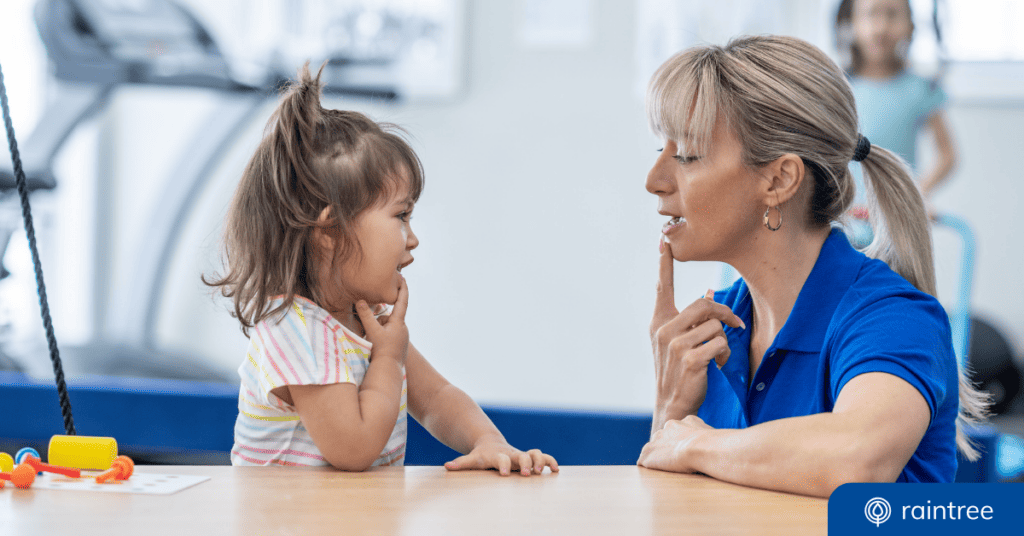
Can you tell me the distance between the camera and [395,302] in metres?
1.16

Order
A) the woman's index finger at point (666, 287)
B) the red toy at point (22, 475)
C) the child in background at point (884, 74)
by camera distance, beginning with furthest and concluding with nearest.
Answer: the child in background at point (884, 74), the woman's index finger at point (666, 287), the red toy at point (22, 475)

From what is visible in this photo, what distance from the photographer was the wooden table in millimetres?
633

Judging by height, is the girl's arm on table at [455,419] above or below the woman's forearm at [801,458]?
below

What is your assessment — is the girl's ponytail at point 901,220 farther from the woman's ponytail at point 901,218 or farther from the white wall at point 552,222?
the white wall at point 552,222

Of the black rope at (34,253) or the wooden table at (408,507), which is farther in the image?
the black rope at (34,253)

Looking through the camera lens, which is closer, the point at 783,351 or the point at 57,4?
the point at 783,351

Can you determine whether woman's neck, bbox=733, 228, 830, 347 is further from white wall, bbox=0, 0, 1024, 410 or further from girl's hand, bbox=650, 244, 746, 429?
white wall, bbox=0, 0, 1024, 410

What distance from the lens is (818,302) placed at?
1123 millimetres

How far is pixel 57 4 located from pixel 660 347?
9.67ft

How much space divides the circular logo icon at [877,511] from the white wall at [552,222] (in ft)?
11.2

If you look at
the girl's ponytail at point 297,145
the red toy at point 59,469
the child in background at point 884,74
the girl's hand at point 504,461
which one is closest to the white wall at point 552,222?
the child in background at point 884,74

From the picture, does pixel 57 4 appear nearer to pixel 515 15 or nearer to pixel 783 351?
pixel 515 15

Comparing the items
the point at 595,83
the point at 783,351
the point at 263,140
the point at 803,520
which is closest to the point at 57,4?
the point at 595,83

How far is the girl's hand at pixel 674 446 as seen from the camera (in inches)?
36.5
